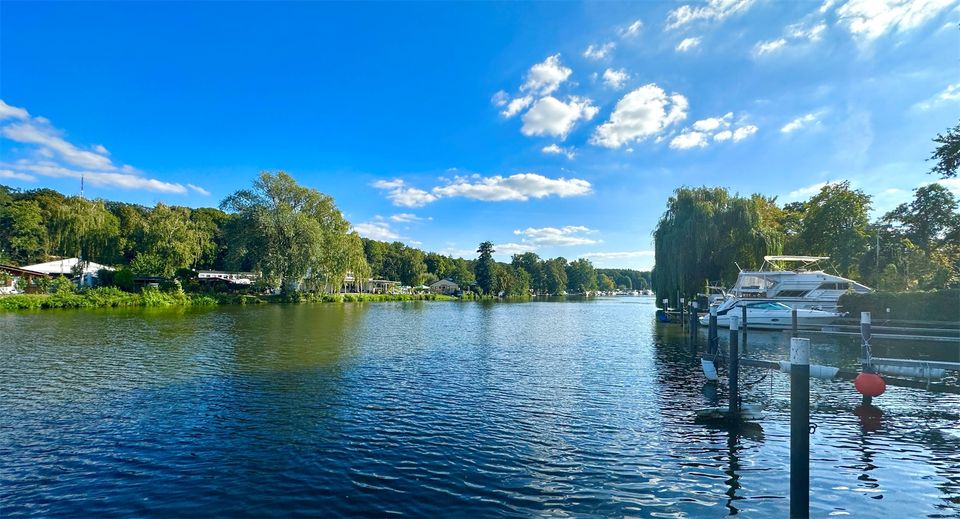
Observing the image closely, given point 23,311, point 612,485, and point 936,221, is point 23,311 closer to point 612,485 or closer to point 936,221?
point 612,485

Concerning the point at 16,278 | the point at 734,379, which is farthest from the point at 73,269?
the point at 734,379

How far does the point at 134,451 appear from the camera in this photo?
27.7 ft

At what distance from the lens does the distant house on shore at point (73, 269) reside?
5721 cm

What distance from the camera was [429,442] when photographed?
912cm

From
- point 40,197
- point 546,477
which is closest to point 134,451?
point 546,477

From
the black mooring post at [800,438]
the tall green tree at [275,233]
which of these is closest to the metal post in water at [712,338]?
the black mooring post at [800,438]

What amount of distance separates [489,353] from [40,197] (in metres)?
94.3

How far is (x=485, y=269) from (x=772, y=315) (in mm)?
93525

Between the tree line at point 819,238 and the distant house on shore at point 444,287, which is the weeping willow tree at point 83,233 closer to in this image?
the tree line at point 819,238

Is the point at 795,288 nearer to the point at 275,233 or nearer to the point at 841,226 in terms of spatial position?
the point at 841,226

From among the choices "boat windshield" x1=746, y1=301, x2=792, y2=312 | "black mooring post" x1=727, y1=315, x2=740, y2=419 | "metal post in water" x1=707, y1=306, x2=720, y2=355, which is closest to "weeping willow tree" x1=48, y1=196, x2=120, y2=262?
"metal post in water" x1=707, y1=306, x2=720, y2=355

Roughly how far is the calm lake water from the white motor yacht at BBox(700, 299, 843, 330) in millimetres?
16632

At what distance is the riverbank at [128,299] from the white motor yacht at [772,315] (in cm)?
5526

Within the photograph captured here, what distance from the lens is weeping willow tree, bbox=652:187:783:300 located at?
36.4 metres
